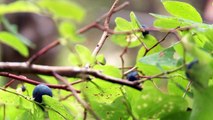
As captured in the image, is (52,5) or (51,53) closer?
(52,5)

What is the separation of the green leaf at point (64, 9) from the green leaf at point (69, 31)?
0.07 ft

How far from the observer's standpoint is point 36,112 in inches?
26.3

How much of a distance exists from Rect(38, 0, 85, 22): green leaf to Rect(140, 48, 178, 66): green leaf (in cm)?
18

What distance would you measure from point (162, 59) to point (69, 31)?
172 millimetres

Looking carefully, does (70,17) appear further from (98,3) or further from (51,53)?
(98,3)

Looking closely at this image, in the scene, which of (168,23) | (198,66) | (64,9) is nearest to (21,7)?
(64,9)

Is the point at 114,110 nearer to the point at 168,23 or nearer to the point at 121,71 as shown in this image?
the point at 121,71

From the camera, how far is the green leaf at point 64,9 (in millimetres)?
381

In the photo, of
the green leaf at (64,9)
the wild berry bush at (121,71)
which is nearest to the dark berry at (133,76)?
the wild berry bush at (121,71)

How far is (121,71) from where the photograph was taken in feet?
2.05

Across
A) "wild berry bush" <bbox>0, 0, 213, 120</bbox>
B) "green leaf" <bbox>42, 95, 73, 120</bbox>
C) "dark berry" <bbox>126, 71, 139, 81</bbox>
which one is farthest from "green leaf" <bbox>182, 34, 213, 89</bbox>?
"green leaf" <bbox>42, 95, 73, 120</bbox>

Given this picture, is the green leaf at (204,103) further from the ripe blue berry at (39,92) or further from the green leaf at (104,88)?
the ripe blue berry at (39,92)

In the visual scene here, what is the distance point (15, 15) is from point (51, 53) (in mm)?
336

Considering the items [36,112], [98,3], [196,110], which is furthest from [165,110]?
[98,3]
